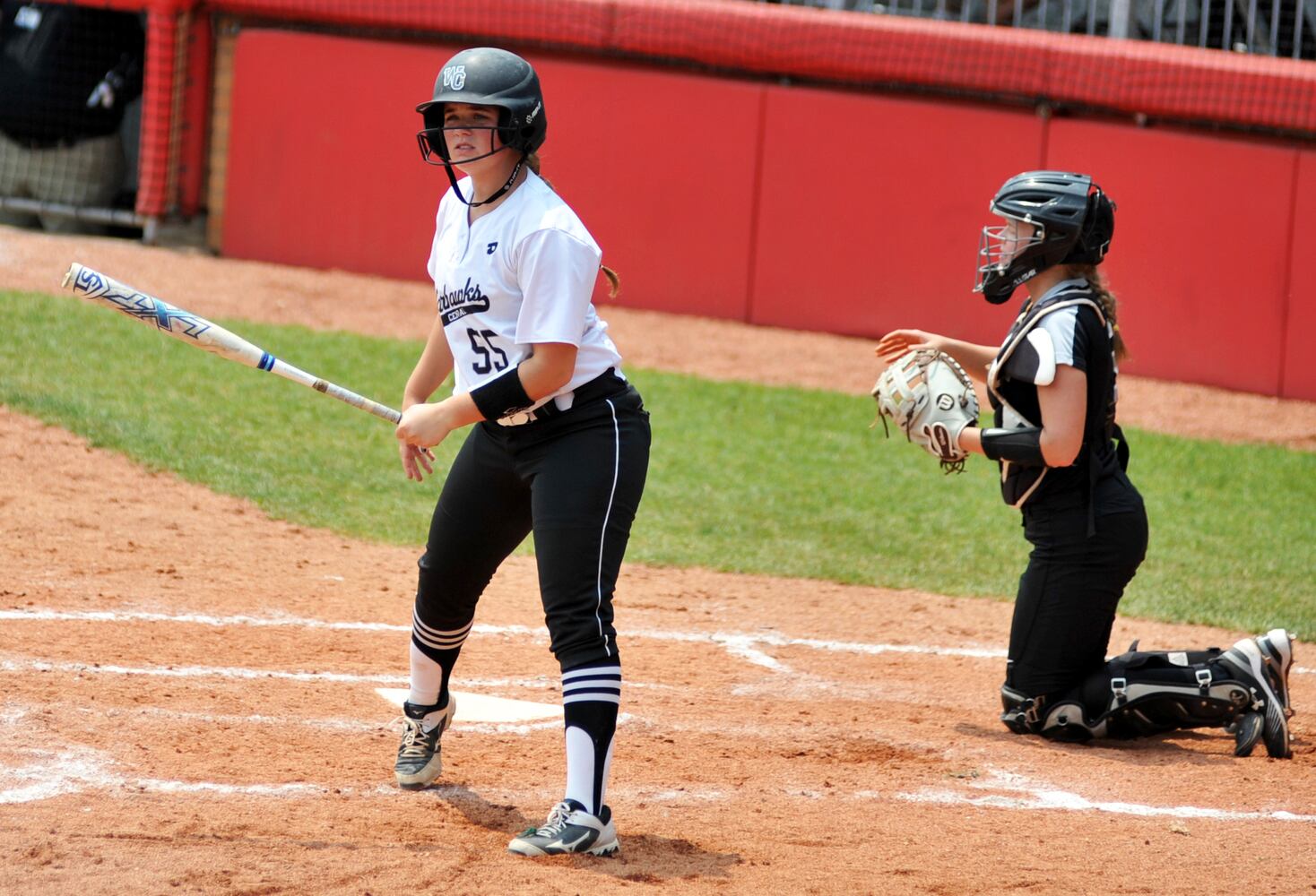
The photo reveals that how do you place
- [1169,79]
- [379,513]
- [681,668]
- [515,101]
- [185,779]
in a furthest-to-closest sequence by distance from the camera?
[1169,79] → [379,513] → [681,668] → [185,779] → [515,101]

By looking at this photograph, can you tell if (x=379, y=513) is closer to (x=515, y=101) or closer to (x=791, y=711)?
(x=791, y=711)

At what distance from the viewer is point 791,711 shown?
535 centimetres

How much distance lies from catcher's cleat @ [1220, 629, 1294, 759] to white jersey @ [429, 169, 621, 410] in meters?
2.43

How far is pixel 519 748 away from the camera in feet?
15.6

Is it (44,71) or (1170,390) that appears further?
(44,71)

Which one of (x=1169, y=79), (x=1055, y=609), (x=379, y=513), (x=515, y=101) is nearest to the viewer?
(x=515, y=101)

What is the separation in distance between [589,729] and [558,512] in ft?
1.77

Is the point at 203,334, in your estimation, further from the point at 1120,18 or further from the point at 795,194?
the point at 1120,18

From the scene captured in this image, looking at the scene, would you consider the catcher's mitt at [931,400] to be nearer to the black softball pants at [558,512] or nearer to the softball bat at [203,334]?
the black softball pants at [558,512]

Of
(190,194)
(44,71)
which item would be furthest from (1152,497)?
(44,71)

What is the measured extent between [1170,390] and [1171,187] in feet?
5.07

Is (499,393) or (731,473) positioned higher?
(499,393)

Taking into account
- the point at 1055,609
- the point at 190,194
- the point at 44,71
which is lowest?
the point at 1055,609

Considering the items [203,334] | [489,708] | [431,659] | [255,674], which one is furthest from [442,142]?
[255,674]
